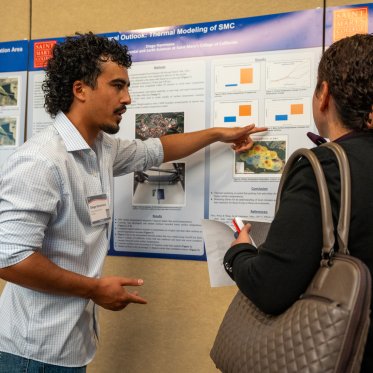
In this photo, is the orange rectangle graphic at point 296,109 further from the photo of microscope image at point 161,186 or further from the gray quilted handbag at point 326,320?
the gray quilted handbag at point 326,320

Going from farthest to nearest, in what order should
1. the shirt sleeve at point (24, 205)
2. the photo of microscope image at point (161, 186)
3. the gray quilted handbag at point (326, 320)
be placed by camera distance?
1. the photo of microscope image at point (161, 186)
2. the shirt sleeve at point (24, 205)
3. the gray quilted handbag at point (326, 320)

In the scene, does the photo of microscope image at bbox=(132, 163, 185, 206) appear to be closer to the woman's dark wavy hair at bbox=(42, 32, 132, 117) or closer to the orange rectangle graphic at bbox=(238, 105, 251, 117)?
the orange rectangle graphic at bbox=(238, 105, 251, 117)

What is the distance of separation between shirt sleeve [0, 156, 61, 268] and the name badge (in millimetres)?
128

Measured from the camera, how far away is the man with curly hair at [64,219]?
1.17 meters

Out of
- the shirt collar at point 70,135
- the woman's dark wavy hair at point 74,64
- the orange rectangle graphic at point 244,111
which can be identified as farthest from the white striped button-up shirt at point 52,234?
the orange rectangle graphic at point 244,111

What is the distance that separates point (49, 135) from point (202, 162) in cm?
60

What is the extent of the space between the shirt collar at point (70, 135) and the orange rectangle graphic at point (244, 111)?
22.7 inches

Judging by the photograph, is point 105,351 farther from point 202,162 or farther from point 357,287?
point 357,287

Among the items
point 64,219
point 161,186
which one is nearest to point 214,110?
point 161,186

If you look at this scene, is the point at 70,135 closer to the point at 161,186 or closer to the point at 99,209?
the point at 99,209

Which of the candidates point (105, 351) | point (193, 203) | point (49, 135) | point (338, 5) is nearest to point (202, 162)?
point (193, 203)

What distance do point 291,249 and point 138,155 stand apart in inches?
36.3

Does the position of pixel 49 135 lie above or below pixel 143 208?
above

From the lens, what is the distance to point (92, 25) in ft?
6.06
